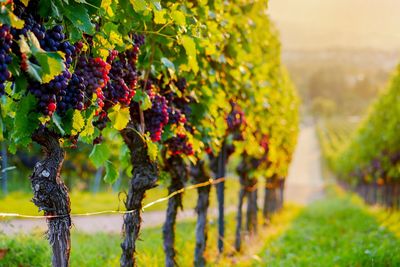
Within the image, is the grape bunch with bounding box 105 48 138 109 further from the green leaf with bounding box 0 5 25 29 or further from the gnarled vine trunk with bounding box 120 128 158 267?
the green leaf with bounding box 0 5 25 29

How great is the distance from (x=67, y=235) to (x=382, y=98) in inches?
875

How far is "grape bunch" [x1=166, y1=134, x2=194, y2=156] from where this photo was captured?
6824 millimetres

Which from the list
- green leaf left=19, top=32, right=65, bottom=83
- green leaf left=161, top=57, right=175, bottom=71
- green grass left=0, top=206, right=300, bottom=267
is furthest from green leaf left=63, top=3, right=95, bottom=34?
green grass left=0, top=206, right=300, bottom=267

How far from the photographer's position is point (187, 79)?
7148 millimetres

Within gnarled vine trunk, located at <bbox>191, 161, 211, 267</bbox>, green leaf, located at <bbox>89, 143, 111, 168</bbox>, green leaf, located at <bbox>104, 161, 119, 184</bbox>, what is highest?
green leaf, located at <bbox>89, 143, 111, 168</bbox>

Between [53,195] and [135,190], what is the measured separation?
71.4 inches

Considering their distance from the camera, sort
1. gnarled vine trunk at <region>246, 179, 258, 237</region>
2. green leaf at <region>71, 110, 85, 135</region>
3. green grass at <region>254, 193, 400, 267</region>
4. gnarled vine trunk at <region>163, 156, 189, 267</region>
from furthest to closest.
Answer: gnarled vine trunk at <region>246, 179, 258, 237</region> → green grass at <region>254, 193, 400, 267</region> → gnarled vine trunk at <region>163, 156, 189, 267</region> → green leaf at <region>71, 110, 85, 135</region>

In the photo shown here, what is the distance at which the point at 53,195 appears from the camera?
14.2ft

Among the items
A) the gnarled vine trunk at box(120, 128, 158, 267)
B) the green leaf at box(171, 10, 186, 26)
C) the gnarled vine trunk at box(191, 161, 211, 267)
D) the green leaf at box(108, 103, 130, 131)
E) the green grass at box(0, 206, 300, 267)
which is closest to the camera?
the green leaf at box(108, 103, 130, 131)

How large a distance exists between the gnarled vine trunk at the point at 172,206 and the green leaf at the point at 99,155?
132 inches

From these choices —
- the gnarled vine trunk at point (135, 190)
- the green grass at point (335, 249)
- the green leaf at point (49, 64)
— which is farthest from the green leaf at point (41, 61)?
the green grass at point (335, 249)

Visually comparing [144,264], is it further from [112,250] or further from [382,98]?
[382,98]

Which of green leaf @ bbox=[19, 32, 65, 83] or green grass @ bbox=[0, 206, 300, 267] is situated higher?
green leaf @ bbox=[19, 32, 65, 83]

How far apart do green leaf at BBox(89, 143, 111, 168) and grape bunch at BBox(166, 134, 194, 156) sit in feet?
7.27
